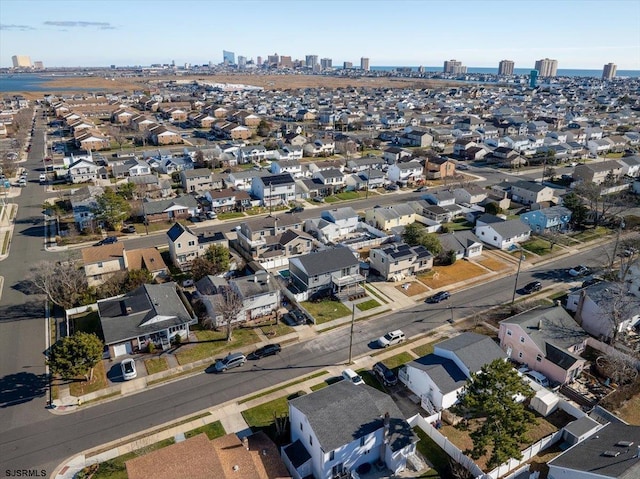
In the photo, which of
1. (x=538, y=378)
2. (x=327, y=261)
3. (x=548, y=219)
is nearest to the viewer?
(x=538, y=378)

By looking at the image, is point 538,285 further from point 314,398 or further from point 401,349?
point 314,398

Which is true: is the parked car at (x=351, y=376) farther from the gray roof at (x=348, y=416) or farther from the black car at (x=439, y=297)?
the black car at (x=439, y=297)

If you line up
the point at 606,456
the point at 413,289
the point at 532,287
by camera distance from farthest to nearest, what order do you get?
the point at 413,289 → the point at 532,287 → the point at 606,456

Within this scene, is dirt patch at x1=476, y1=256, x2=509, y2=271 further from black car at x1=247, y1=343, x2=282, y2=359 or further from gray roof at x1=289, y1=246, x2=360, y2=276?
black car at x1=247, y1=343, x2=282, y2=359

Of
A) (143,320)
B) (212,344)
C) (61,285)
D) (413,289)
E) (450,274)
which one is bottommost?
(212,344)

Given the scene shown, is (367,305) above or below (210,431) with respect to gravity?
above

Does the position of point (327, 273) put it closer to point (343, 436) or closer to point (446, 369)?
point (446, 369)

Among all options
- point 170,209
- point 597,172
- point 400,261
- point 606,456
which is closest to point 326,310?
point 400,261
